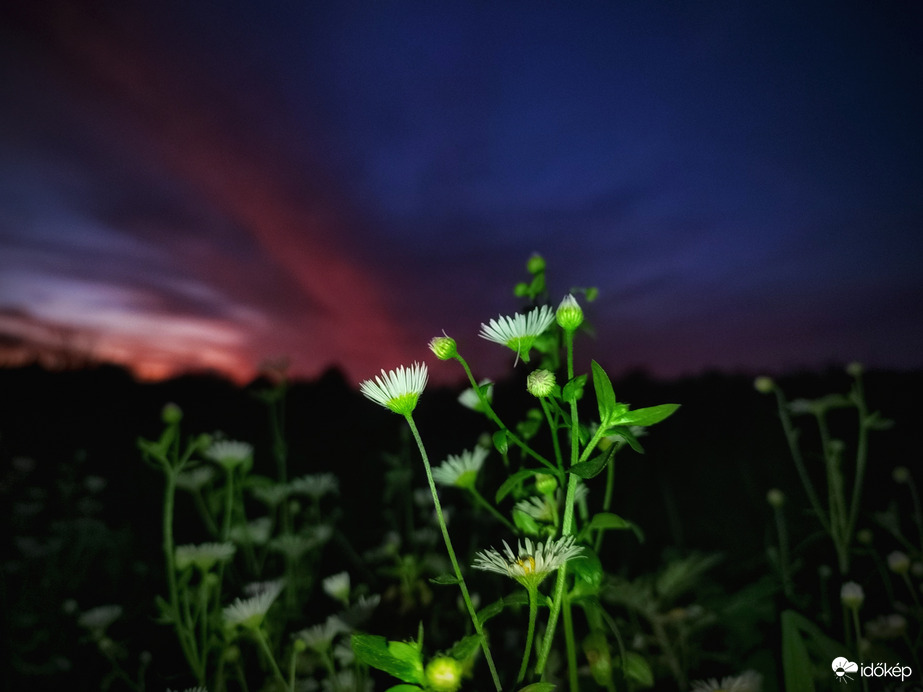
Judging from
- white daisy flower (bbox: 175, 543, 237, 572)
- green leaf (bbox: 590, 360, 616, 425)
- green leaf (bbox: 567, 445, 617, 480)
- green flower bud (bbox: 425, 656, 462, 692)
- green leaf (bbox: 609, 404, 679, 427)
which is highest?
green leaf (bbox: 590, 360, 616, 425)

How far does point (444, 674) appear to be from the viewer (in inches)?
16.9

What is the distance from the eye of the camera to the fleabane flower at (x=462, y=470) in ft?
2.29

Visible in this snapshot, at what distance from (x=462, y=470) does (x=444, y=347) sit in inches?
9.5

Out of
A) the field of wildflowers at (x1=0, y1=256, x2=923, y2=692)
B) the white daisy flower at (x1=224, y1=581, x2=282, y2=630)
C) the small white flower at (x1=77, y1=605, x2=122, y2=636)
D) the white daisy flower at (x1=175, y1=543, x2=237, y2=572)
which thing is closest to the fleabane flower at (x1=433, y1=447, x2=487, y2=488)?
the field of wildflowers at (x1=0, y1=256, x2=923, y2=692)

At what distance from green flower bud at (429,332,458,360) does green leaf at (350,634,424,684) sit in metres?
0.25

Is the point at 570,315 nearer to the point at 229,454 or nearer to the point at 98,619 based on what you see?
the point at 229,454

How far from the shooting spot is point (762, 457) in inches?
93.1

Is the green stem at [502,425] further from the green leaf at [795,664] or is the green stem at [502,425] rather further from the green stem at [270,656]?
the green leaf at [795,664]

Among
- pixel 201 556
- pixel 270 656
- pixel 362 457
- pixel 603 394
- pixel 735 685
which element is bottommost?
pixel 735 685

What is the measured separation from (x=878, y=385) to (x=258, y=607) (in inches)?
108

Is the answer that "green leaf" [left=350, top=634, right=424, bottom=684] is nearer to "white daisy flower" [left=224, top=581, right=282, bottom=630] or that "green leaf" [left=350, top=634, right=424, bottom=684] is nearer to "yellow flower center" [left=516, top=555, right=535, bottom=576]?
"yellow flower center" [left=516, top=555, right=535, bottom=576]

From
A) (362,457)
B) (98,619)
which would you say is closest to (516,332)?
(98,619)

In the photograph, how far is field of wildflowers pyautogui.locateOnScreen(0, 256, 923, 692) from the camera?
1.80ft

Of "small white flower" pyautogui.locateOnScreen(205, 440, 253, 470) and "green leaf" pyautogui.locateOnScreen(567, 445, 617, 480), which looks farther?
"small white flower" pyautogui.locateOnScreen(205, 440, 253, 470)
